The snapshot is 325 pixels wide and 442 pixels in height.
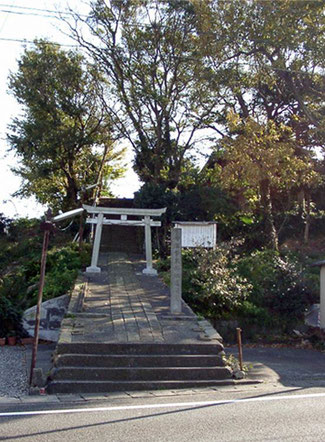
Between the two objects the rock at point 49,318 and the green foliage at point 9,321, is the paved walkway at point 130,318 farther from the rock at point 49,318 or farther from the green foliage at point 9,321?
the green foliage at point 9,321

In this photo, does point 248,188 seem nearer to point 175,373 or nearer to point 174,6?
point 174,6

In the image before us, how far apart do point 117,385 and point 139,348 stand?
1113 mm

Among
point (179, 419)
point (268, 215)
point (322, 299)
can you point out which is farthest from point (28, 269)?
point (179, 419)

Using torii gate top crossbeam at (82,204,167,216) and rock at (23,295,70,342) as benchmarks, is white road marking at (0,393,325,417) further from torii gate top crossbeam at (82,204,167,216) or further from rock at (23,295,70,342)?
torii gate top crossbeam at (82,204,167,216)

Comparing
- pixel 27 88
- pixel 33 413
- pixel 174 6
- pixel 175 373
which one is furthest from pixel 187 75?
pixel 33 413

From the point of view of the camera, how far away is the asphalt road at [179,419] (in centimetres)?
682

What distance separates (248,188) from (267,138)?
457cm

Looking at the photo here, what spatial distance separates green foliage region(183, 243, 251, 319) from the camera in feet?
51.2

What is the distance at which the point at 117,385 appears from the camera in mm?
9898

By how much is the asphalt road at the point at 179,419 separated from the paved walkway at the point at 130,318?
2307mm

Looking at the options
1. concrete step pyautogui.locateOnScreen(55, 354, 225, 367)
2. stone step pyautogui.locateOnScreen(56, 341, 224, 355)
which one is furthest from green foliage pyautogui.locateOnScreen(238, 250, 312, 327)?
concrete step pyautogui.locateOnScreen(55, 354, 225, 367)

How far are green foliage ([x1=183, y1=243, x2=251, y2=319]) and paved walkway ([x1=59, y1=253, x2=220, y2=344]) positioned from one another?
2.77 ft

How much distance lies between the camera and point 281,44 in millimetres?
17000

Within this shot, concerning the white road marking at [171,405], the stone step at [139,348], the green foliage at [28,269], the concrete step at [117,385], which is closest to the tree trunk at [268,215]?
the green foliage at [28,269]
